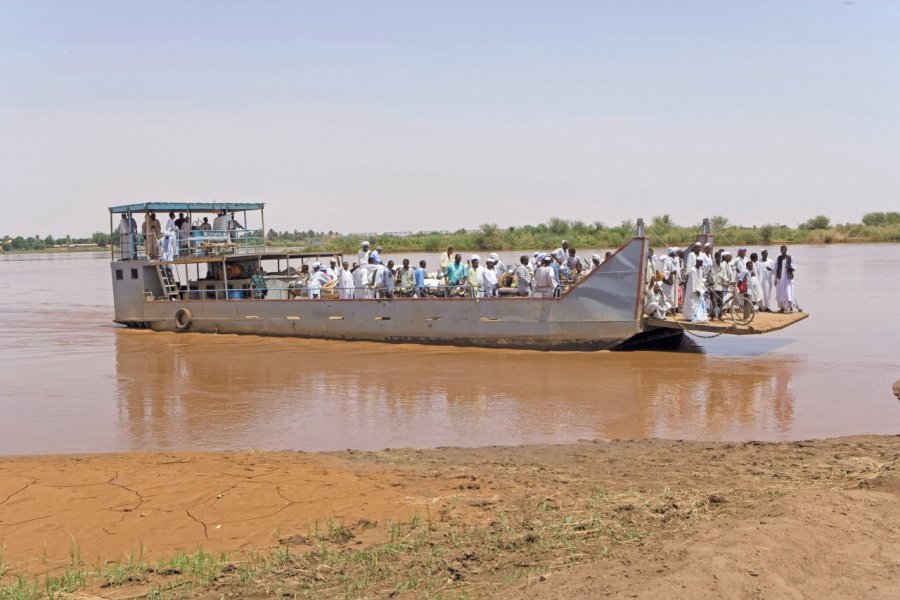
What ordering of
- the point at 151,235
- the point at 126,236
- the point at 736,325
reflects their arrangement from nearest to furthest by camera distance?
1. the point at 736,325
2. the point at 151,235
3. the point at 126,236

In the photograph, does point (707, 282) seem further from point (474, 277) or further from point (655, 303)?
point (474, 277)

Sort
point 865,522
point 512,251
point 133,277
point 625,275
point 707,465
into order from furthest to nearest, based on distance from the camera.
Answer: point 512,251 → point 133,277 → point 625,275 → point 707,465 → point 865,522

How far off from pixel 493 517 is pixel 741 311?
1052cm

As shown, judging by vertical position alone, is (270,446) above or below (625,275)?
below

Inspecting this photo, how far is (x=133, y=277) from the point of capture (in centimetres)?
2159

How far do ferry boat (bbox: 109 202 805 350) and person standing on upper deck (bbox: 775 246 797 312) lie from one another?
1.13 metres

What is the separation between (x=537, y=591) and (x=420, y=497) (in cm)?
254

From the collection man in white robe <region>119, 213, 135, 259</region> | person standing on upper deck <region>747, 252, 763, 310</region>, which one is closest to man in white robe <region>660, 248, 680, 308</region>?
person standing on upper deck <region>747, 252, 763, 310</region>

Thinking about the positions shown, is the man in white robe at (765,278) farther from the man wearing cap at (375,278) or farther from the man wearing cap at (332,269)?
the man wearing cap at (332,269)

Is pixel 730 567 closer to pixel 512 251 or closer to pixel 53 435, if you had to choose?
pixel 53 435

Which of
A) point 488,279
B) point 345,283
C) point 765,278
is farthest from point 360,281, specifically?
point 765,278

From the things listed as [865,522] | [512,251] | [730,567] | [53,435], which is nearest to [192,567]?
[730,567]

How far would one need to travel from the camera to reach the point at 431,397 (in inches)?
509

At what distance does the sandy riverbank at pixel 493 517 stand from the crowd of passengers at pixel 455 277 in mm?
7897
